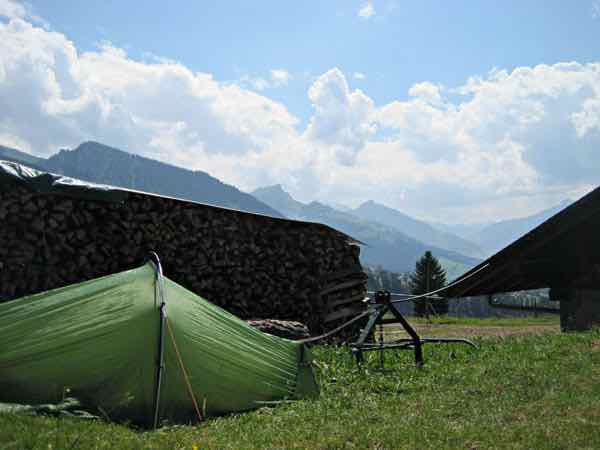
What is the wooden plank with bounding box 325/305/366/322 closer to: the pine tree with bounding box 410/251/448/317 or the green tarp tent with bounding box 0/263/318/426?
the green tarp tent with bounding box 0/263/318/426

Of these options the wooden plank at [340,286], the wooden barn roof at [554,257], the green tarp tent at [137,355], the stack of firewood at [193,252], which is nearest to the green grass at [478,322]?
the wooden plank at [340,286]

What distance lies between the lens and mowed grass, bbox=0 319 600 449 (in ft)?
15.4

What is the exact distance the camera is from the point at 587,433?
4723 mm

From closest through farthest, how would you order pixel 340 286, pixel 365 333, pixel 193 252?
pixel 365 333 < pixel 193 252 < pixel 340 286

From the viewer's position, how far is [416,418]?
5.61m

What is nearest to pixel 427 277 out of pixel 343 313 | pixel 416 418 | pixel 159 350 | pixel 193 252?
pixel 343 313

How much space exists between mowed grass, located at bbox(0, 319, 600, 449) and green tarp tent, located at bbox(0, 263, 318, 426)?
15.9 inches

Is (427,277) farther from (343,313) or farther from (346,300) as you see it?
(343,313)

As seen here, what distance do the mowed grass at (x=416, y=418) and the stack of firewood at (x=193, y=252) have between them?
473 centimetres

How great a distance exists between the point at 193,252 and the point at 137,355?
20.0 ft

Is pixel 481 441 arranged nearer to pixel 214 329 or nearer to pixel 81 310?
pixel 214 329

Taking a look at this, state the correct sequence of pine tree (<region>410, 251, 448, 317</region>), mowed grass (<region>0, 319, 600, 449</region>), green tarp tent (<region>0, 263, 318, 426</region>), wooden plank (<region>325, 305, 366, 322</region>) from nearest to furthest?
1. mowed grass (<region>0, 319, 600, 449</region>)
2. green tarp tent (<region>0, 263, 318, 426</region>)
3. wooden plank (<region>325, 305, 366, 322</region>)
4. pine tree (<region>410, 251, 448, 317</region>)

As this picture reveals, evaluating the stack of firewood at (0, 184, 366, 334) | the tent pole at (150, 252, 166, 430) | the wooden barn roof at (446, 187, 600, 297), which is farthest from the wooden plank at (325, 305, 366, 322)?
the tent pole at (150, 252, 166, 430)

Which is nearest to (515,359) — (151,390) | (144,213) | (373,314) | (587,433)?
(373,314)
